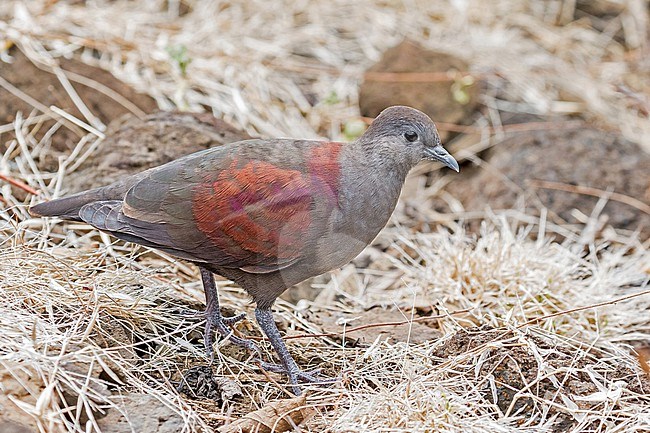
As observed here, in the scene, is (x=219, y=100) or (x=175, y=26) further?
(x=175, y=26)

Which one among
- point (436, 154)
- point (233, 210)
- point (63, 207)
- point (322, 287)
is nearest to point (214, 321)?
point (233, 210)

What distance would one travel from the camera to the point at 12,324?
2.79 meters

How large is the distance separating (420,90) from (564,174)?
1271mm

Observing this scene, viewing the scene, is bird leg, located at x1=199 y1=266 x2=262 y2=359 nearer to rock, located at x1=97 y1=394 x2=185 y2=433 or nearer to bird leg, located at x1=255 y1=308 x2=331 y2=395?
bird leg, located at x1=255 y1=308 x2=331 y2=395

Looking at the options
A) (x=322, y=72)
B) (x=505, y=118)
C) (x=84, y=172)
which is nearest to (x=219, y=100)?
(x=322, y=72)

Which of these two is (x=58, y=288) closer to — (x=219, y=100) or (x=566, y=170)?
(x=219, y=100)

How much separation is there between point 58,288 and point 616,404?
6.92ft

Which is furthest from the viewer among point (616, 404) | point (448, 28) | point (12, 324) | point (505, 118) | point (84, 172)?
point (448, 28)

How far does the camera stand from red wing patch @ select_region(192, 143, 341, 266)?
10.4ft

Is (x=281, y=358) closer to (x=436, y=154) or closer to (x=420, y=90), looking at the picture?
(x=436, y=154)

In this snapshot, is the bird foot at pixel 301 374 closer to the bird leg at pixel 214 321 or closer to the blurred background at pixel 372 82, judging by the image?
the bird leg at pixel 214 321

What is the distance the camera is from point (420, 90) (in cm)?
611

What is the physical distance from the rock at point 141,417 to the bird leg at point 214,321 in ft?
1.56

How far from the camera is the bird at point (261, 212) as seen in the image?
316 centimetres
